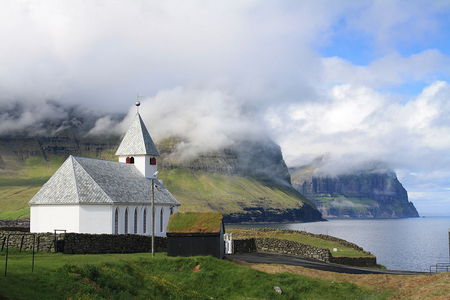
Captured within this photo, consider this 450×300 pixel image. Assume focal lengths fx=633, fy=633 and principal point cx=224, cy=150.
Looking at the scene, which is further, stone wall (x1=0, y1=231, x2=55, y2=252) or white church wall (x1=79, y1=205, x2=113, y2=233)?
white church wall (x1=79, y1=205, x2=113, y2=233)

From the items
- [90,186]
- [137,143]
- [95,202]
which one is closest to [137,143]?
[137,143]

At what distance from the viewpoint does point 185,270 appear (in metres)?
44.2

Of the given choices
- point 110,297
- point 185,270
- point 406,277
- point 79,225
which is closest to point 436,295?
point 406,277

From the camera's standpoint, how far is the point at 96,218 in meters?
67.7

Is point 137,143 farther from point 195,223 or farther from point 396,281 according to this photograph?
point 396,281

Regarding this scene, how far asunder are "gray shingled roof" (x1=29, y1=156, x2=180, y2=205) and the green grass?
20.7 m

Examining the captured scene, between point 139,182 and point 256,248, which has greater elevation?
point 139,182

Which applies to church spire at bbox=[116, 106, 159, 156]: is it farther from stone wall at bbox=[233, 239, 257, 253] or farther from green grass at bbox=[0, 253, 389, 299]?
green grass at bbox=[0, 253, 389, 299]

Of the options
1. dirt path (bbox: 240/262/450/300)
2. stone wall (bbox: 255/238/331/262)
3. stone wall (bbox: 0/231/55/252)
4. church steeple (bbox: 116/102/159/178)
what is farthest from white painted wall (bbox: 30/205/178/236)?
dirt path (bbox: 240/262/450/300)

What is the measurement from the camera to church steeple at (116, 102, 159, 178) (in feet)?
280

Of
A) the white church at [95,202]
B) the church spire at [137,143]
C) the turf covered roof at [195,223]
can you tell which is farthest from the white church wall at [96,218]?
the church spire at [137,143]

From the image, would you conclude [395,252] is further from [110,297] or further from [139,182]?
[110,297]

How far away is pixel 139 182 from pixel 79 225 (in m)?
13.7

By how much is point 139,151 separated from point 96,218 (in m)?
19.7
